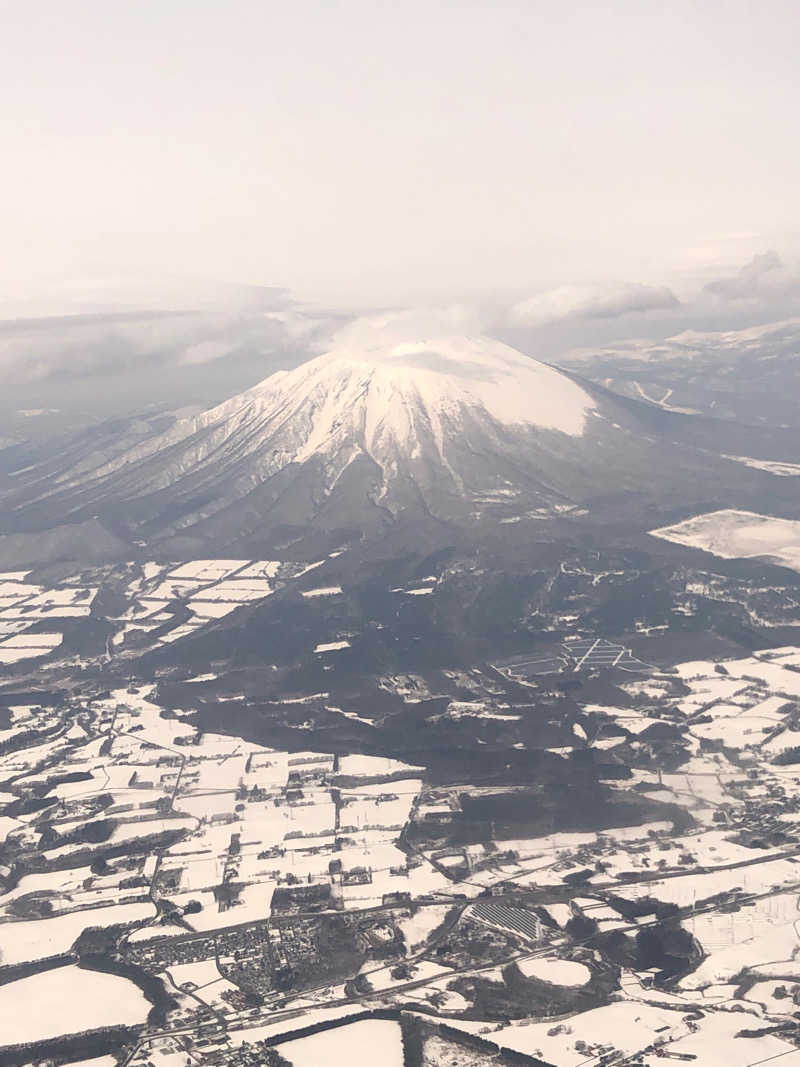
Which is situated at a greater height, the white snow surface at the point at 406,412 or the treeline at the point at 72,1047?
the white snow surface at the point at 406,412

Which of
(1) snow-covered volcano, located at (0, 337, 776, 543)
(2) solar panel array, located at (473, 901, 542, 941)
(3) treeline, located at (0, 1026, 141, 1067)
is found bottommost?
(3) treeline, located at (0, 1026, 141, 1067)

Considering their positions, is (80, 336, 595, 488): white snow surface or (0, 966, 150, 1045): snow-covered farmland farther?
(80, 336, 595, 488): white snow surface

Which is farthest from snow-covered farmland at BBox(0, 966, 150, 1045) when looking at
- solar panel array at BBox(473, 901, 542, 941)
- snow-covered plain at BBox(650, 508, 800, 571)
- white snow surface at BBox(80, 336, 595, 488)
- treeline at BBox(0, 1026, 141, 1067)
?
white snow surface at BBox(80, 336, 595, 488)

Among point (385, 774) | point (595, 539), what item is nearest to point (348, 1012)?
point (385, 774)

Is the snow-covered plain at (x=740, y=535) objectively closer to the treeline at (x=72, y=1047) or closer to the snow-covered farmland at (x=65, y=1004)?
the snow-covered farmland at (x=65, y=1004)

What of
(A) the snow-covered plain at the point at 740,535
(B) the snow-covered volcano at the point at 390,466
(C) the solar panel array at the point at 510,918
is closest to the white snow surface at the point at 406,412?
(B) the snow-covered volcano at the point at 390,466

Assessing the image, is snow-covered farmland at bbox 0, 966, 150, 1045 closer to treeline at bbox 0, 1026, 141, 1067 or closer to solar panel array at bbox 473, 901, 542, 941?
treeline at bbox 0, 1026, 141, 1067

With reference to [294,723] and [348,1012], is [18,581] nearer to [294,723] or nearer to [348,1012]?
[294,723]

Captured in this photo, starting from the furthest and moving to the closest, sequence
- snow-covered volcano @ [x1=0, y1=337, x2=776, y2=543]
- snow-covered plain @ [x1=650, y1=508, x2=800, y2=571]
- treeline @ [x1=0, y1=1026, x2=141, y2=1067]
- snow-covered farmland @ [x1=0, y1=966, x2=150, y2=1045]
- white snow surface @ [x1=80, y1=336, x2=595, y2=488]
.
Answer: white snow surface @ [x1=80, y1=336, x2=595, y2=488] < snow-covered volcano @ [x1=0, y1=337, x2=776, y2=543] < snow-covered plain @ [x1=650, y1=508, x2=800, y2=571] < snow-covered farmland @ [x1=0, y1=966, x2=150, y2=1045] < treeline @ [x1=0, y1=1026, x2=141, y2=1067]
